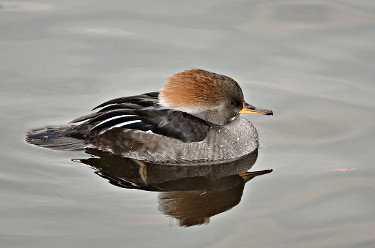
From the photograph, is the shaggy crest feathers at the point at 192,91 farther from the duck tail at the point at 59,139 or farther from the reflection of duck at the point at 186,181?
the duck tail at the point at 59,139

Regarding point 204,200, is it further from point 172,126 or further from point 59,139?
point 59,139

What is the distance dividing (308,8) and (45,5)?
5.15 m

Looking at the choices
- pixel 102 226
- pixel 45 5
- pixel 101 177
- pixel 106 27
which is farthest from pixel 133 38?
pixel 102 226

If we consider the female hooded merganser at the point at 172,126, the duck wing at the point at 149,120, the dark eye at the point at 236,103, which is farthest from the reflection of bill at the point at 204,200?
the dark eye at the point at 236,103

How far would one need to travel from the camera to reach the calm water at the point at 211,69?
8617mm

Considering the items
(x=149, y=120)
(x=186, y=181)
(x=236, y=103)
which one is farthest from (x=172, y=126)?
(x=236, y=103)

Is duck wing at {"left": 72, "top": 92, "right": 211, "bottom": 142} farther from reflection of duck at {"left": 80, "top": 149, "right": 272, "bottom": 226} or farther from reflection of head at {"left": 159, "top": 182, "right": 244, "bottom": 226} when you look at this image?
reflection of head at {"left": 159, "top": 182, "right": 244, "bottom": 226}

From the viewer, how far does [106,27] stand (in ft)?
43.9

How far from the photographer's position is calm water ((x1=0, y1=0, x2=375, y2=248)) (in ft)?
28.3

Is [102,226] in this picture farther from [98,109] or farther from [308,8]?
[308,8]

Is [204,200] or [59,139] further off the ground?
[59,139]

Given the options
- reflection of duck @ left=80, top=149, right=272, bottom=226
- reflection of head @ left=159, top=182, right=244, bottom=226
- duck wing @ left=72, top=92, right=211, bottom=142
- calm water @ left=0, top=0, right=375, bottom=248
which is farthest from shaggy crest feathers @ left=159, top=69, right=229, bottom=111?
reflection of head @ left=159, top=182, right=244, bottom=226

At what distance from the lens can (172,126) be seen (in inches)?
403

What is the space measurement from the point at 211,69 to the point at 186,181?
3028mm
